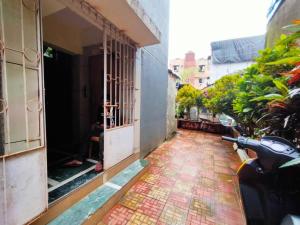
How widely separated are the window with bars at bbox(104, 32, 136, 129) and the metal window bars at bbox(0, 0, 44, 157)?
1082mm

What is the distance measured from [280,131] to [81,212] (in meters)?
2.58

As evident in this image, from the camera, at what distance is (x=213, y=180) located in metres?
2.89

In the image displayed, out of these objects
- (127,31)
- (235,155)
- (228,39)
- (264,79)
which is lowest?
(235,155)

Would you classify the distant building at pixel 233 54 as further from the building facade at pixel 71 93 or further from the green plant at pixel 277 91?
the building facade at pixel 71 93

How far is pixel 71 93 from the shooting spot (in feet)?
11.9

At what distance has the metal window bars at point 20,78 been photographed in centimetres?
118

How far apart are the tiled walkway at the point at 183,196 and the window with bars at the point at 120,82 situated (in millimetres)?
1232

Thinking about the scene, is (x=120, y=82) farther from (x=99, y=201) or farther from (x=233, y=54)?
(x=233, y=54)

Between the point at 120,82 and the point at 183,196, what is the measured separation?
229 centimetres

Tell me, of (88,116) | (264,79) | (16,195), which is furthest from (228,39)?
(16,195)

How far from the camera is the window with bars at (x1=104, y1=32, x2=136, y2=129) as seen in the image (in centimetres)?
253

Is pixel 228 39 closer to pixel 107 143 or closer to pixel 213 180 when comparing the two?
pixel 213 180

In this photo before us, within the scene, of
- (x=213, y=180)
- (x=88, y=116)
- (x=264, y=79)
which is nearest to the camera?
(x=264, y=79)

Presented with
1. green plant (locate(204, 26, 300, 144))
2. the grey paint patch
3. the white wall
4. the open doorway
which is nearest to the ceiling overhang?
the grey paint patch
